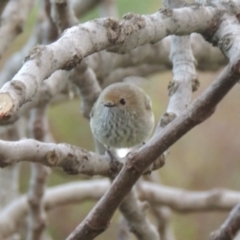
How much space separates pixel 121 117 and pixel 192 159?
5.56 ft

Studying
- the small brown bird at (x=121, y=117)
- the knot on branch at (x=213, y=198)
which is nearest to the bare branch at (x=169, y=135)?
the small brown bird at (x=121, y=117)

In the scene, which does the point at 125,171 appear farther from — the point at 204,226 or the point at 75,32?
the point at 204,226

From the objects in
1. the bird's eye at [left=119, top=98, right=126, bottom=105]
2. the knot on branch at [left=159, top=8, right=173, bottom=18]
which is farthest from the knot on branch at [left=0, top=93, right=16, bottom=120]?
the bird's eye at [left=119, top=98, right=126, bottom=105]

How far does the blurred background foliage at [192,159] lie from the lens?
10.1ft

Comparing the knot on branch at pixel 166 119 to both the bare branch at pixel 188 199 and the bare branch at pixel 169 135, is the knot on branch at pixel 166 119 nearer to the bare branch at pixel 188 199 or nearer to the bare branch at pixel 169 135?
the bare branch at pixel 169 135

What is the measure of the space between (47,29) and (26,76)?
1.19 metres

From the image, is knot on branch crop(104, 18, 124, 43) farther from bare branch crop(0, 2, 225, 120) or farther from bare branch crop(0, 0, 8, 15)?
bare branch crop(0, 0, 8, 15)

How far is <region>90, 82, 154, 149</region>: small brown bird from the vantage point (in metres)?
1.52

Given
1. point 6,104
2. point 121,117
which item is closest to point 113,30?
point 6,104

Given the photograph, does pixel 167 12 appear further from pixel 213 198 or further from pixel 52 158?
pixel 213 198

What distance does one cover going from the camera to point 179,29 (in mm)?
937

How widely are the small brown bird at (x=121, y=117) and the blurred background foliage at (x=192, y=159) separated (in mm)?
1463

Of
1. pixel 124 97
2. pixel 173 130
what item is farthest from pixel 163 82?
pixel 173 130

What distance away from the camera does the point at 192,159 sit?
321cm
